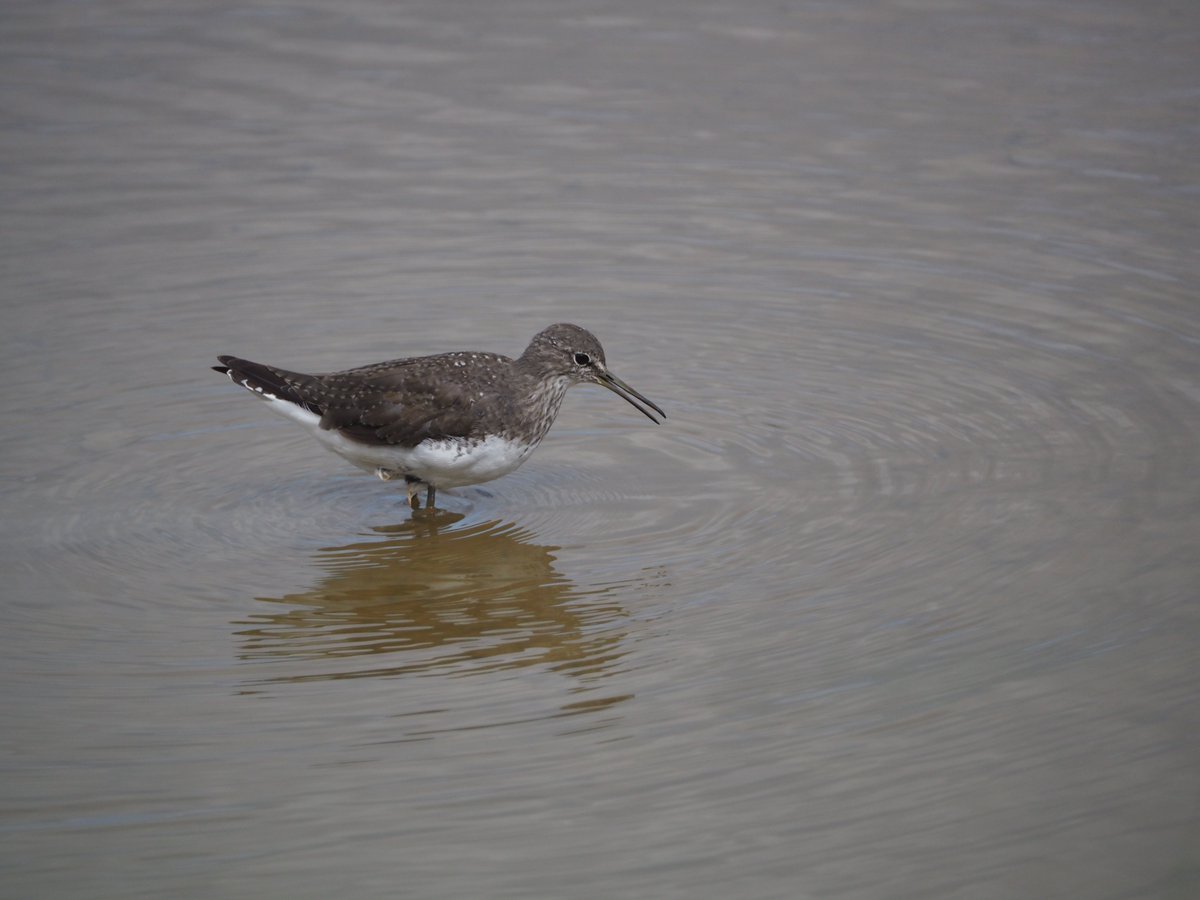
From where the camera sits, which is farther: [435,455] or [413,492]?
[413,492]

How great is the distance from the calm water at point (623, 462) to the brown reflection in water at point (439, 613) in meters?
0.03

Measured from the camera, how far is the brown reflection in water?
7.38 m

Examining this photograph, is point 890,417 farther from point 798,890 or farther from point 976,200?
point 798,890

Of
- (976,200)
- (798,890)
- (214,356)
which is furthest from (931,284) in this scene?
(798,890)

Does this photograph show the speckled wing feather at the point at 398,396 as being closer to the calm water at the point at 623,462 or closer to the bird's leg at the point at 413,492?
the bird's leg at the point at 413,492

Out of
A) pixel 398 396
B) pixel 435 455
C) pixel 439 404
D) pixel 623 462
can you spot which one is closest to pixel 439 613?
pixel 435 455

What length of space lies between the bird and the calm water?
1.31 ft

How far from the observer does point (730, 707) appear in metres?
6.75

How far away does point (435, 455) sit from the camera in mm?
9023

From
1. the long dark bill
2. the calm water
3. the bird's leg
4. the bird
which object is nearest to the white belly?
the bird

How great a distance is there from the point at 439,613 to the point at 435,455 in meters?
1.33

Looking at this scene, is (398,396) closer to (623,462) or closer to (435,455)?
(435,455)

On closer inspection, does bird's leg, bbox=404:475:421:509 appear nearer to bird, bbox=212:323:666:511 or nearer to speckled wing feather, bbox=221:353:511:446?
bird, bbox=212:323:666:511

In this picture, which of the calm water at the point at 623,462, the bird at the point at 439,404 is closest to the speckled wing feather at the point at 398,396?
the bird at the point at 439,404
